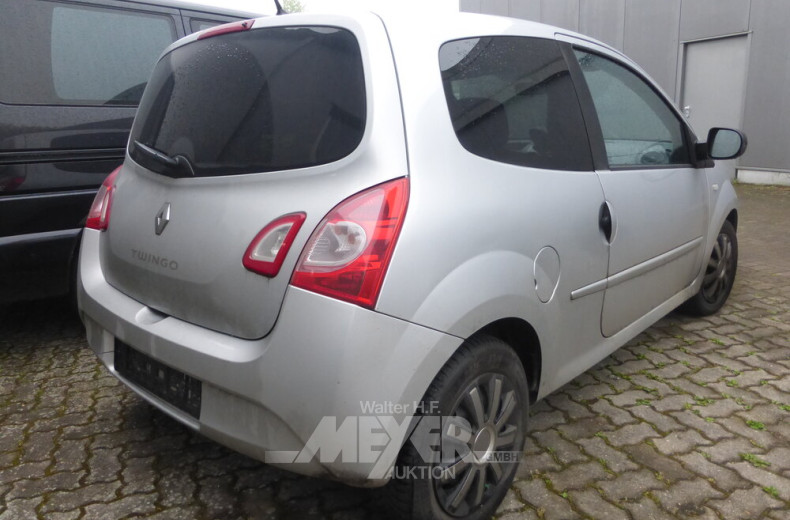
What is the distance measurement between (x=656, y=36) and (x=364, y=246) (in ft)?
37.7

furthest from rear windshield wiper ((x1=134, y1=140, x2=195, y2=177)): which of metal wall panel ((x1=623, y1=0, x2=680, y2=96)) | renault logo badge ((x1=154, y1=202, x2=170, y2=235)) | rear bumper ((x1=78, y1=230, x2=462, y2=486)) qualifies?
metal wall panel ((x1=623, y1=0, x2=680, y2=96))

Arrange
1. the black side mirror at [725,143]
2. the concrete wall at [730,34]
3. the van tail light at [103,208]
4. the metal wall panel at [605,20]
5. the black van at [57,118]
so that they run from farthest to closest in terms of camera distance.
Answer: the metal wall panel at [605,20] < the concrete wall at [730,34] < the black side mirror at [725,143] < the black van at [57,118] < the van tail light at [103,208]

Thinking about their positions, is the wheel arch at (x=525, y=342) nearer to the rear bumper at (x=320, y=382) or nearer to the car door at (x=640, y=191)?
the rear bumper at (x=320, y=382)

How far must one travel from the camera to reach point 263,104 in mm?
1886

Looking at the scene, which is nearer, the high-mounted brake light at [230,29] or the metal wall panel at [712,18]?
the high-mounted brake light at [230,29]

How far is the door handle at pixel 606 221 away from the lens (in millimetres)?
2365

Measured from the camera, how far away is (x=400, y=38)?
183 cm

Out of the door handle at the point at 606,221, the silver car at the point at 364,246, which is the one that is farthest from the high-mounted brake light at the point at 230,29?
the door handle at the point at 606,221

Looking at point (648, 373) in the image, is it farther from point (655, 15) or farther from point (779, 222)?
point (655, 15)

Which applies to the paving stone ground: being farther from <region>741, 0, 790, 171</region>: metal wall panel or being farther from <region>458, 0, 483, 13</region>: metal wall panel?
<region>458, 0, 483, 13</region>: metal wall panel

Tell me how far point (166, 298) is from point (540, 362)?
4.08 feet

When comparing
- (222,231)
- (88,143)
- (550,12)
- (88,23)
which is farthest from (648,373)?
(550,12)

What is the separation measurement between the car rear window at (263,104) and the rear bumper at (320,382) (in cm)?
46

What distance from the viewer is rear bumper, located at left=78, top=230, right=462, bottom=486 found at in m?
1.56
